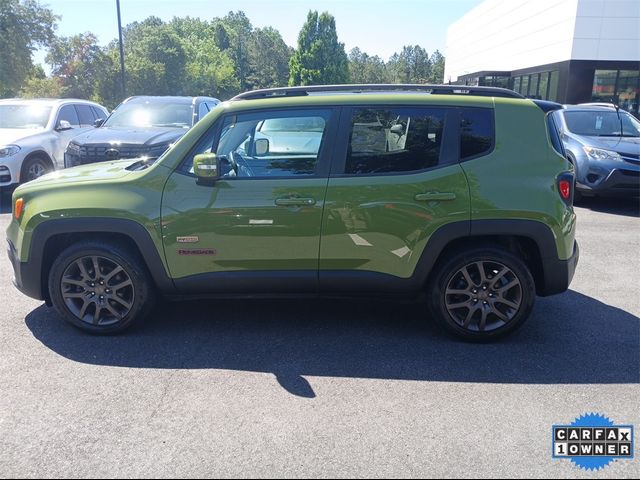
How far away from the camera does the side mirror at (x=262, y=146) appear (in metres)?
4.20

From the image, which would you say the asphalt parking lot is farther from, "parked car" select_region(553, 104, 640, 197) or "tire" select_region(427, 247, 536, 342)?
"parked car" select_region(553, 104, 640, 197)

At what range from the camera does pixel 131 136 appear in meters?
8.18

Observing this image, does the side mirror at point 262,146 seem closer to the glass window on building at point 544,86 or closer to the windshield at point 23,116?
the windshield at point 23,116

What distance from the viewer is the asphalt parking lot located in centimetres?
265

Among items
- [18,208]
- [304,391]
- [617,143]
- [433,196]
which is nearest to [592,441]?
[304,391]

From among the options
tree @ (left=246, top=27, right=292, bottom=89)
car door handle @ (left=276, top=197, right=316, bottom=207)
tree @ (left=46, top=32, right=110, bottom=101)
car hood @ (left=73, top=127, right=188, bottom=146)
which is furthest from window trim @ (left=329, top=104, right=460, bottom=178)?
tree @ (left=246, top=27, right=292, bottom=89)

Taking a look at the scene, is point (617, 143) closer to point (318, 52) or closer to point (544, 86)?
point (544, 86)

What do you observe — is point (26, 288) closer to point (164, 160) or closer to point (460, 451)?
point (164, 160)

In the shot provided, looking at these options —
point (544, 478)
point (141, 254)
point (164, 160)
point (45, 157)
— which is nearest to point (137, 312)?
point (141, 254)

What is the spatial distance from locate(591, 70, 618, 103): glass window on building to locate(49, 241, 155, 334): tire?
2403 cm

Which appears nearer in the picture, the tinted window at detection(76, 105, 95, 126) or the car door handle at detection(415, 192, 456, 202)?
the car door handle at detection(415, 192, 456, 202)

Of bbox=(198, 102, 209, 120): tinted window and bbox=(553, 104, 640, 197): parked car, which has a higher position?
bbox=(198, 102, 209, 120): tinted window

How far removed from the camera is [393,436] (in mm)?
2830

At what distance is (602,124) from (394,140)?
775 cm
